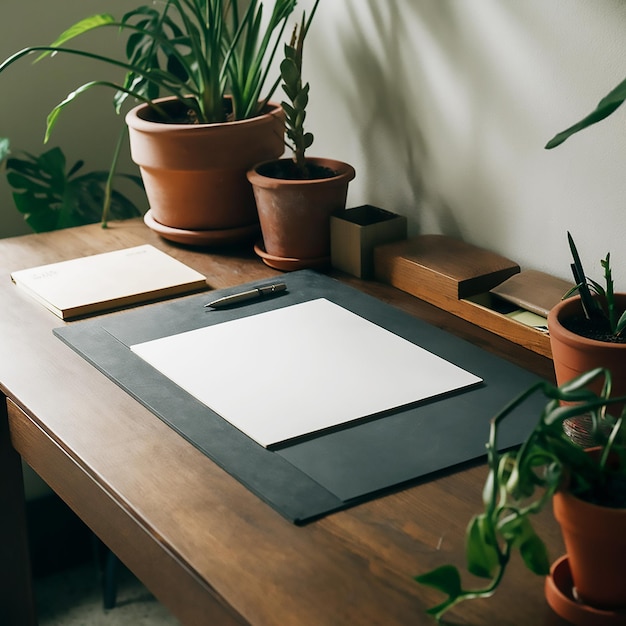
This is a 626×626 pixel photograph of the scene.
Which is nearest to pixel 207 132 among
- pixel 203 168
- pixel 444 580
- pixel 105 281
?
pixel 203 168

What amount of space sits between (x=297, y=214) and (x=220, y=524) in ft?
2.07

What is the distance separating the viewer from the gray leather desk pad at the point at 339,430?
32.5 inches

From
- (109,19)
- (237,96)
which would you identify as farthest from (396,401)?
(109,19)

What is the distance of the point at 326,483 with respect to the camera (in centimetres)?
83

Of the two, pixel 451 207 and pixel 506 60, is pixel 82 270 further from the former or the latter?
pixel 506 60

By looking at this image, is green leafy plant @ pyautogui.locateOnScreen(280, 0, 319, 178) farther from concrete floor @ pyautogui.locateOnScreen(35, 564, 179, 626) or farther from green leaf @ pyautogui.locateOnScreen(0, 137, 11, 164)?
concrete floor @ pyautogui.locateOnScreen(35, 564, 179, 626)

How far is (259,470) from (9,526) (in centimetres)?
70

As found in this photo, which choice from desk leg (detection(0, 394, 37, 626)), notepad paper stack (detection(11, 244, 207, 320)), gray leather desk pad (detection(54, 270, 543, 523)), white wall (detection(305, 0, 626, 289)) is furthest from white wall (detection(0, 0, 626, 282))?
desk leg (detection(0, 394, 37, 626))

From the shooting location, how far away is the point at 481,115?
4.18ft

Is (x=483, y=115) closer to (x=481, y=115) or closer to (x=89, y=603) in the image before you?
(x=481, y=115)

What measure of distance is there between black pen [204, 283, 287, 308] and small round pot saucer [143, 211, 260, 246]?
0.65 feet

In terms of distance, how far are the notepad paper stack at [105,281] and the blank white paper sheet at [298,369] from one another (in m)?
0.15

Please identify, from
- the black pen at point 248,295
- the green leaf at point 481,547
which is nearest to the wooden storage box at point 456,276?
the black pen at point 248,295

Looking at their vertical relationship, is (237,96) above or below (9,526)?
above
